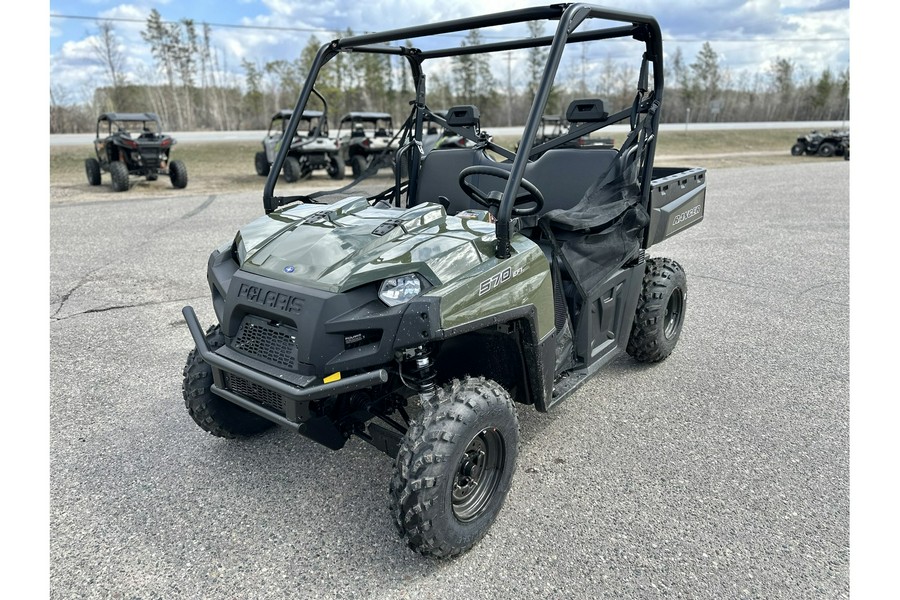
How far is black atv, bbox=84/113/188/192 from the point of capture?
40.8 ft

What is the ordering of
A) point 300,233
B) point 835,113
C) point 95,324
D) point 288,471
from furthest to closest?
point 835,113, point 95,324, point 288,471, point 300,233

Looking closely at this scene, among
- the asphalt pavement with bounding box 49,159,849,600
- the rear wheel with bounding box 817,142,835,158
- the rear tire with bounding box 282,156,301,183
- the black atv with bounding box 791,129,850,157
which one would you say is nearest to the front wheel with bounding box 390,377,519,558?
the asphalt pavement with bounding box 49,159,849,600

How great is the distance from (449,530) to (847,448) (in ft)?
6.91

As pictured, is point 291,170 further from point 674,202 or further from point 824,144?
point 824,144

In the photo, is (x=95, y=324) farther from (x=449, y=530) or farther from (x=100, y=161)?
(x=100, y=161)

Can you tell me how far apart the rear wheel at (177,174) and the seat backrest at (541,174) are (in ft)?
36.2

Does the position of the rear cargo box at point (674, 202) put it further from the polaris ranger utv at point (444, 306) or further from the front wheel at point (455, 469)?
the front wheel at point (455, 469)

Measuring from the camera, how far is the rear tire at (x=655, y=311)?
366 centimetres

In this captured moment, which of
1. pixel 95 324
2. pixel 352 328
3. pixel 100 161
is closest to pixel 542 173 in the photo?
pixel 352 328

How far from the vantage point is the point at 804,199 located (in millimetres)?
11336

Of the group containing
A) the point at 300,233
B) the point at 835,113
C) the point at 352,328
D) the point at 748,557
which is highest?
the point at 835,113

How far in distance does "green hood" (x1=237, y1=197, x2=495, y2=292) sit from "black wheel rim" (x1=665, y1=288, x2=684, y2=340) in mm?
1931

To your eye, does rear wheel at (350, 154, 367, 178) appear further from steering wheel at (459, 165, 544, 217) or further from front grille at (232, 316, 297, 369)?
front grille at (232, 316, 297, 369)

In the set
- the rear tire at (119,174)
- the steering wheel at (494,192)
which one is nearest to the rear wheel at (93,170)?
the rear tire at (119,174)
